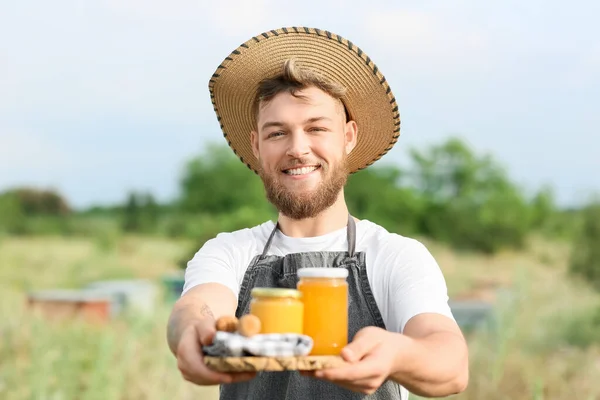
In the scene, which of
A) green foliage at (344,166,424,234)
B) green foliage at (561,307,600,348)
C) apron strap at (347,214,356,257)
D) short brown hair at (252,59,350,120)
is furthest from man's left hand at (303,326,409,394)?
green foliage at (344,166,424,234)

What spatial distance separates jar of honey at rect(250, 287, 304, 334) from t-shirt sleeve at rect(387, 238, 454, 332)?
0.37 m

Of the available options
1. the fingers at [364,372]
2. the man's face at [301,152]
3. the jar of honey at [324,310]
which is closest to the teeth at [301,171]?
the man's face at [301,152]

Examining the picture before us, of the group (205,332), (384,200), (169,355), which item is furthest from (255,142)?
(384,200)

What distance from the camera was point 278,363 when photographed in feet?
5.64

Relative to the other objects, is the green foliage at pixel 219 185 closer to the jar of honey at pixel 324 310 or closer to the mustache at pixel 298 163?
the mustache at pixel 298 163

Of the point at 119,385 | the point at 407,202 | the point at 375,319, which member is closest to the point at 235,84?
the point at 375,319

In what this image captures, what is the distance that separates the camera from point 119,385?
16.8ft

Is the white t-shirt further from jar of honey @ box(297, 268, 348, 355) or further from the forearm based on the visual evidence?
jar of honey @ box(297, 268, 348, 355)

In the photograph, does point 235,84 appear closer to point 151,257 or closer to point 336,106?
point 336,106

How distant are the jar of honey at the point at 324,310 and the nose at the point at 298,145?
0.44m

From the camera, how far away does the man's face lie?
223 cm

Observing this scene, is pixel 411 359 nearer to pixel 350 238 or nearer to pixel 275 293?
pixel 275 293

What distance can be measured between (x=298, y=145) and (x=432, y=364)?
72 cm

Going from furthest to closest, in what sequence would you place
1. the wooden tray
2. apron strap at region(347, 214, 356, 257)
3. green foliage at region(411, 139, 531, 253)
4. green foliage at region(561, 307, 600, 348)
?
green foliage at region(411, 139, 531, 253), green foliage at region(561, 307, 600, 348), apron strap at region(347, 214, 356, 257), the wooden tray
